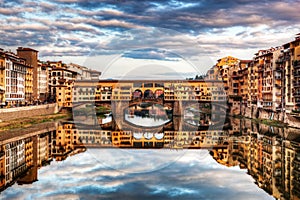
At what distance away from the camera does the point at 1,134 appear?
22.2 metres

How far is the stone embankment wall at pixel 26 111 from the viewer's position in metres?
27.4

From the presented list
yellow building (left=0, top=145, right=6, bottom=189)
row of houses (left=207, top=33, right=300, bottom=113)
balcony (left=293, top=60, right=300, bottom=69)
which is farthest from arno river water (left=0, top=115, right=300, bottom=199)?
row of houses (left=207, top=33, right=300, bottom=113)

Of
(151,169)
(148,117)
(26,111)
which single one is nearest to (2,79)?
(26,111)

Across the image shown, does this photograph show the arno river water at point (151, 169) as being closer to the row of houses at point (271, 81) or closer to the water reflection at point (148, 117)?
the row of houses at point (271, 81)

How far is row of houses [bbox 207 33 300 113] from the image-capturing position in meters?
28.2

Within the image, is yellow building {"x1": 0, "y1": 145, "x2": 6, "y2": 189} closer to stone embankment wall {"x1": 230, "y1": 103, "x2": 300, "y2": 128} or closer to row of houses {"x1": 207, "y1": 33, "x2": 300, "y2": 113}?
stone embankment wall {"x1": 230, "y1": 103, "x2": 300, "y2": 128}

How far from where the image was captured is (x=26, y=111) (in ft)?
104

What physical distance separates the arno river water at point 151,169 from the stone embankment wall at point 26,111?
5017 mm

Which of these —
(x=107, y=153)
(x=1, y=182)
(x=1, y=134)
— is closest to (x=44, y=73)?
(x=1, y=134)

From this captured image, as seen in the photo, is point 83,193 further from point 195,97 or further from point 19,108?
point 195,97

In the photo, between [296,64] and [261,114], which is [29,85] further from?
[296,64]

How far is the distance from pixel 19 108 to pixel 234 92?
920 inches

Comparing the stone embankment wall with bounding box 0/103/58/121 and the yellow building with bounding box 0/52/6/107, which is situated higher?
the yellow building with bounding box 0/52/6/107

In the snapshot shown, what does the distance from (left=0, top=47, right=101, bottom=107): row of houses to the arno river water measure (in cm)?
1142
